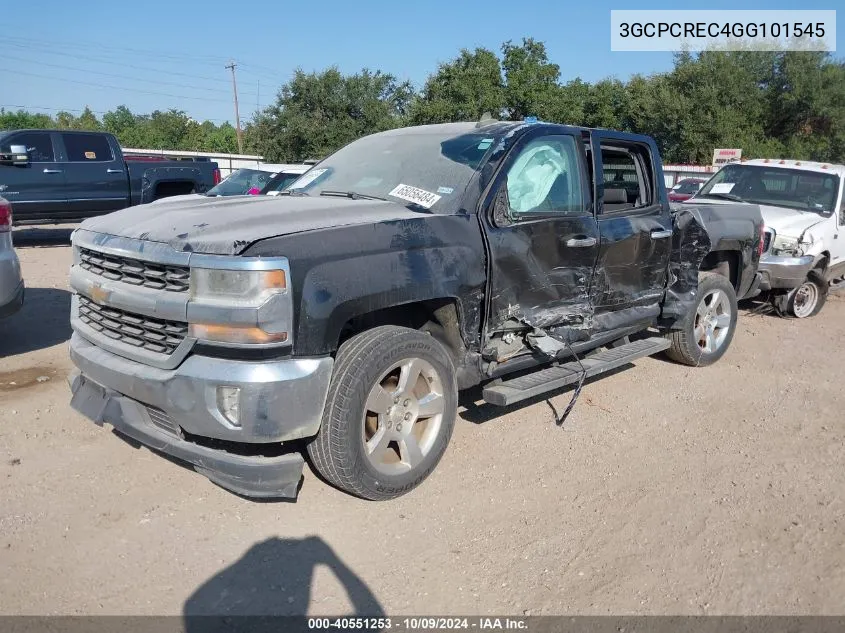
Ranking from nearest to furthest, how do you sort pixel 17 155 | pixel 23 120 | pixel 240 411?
1. pixel 240 411
2. pixel 17 155
3. pixel 23 120

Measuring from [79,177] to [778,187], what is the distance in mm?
11149

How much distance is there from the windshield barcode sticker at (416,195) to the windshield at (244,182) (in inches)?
328

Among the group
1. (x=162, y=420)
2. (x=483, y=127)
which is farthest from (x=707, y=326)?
(x=162, y=420)

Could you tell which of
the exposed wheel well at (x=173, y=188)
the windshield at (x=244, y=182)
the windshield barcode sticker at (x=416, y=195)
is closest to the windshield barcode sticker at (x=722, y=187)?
the windshield barcode sticker at (x=416, y=195)

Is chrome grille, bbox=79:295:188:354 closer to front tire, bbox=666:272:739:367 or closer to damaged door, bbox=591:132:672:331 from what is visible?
damaged door, bbox=591:132:672:331

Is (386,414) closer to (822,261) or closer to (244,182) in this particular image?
(822,261)

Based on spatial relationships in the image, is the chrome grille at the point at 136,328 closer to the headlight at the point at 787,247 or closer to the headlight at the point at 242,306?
the headlight at the point at 242,306

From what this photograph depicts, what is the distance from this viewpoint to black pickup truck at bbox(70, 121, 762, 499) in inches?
122

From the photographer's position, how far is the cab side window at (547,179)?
14.2 feet

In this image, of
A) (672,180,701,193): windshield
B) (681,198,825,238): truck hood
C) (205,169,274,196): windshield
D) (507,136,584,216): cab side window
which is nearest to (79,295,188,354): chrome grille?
(507,136,584,216): cab side window

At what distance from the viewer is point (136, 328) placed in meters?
3.45

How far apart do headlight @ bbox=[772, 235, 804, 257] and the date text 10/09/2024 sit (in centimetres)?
666

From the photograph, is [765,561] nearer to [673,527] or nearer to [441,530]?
[673,527]

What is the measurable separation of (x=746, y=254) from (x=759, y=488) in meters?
3.16
